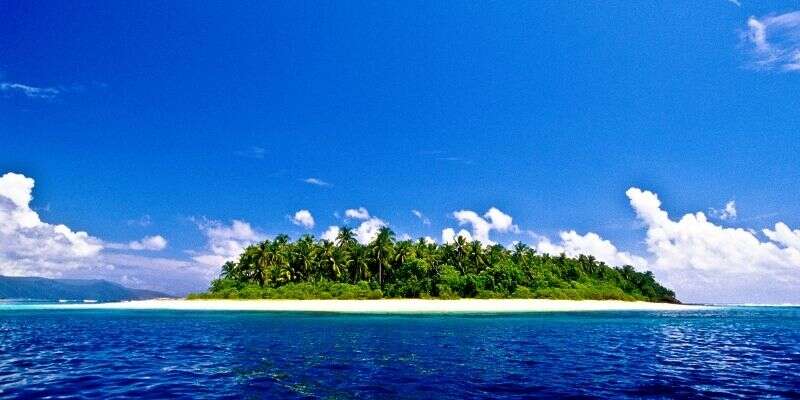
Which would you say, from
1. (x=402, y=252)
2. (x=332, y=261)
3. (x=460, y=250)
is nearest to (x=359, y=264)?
(x=332, y=261)

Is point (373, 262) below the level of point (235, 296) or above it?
above

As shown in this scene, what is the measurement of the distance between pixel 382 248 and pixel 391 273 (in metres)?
5.29

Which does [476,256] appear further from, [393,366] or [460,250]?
[393,366]

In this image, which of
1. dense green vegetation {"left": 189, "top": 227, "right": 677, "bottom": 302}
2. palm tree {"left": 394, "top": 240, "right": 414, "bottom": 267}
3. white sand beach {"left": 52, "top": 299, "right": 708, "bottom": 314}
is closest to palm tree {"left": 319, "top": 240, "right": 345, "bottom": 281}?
dense green vegetation {"left": 189, "top": 227, "right": 677, "bottom": 302}

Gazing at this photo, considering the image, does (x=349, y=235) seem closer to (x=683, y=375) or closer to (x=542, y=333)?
(x=542, y=333)

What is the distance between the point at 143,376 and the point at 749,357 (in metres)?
27.2

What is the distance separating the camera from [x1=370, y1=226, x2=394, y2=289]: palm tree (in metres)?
99.0

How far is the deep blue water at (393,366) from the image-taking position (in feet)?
52.2

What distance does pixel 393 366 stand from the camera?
2098cm

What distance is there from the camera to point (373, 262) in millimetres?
100062

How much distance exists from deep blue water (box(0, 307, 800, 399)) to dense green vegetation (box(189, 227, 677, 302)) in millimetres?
54407

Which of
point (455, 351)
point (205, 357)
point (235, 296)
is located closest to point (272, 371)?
point (205, 357)

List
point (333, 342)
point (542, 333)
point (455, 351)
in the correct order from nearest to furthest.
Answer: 1. point (455, 351)
2. point (333, 342)
3. point (542, 333)

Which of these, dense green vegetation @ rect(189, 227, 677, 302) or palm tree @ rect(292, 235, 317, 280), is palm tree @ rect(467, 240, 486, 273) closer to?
dense green vegetation @ rect(189, 227, 677, 302)
